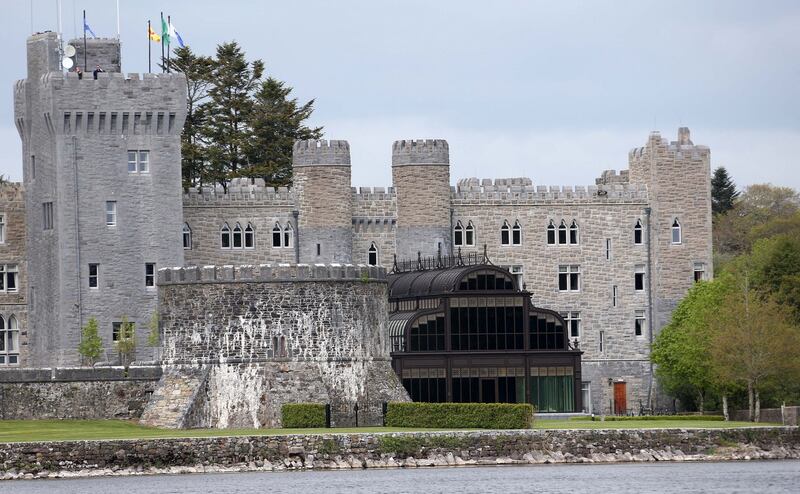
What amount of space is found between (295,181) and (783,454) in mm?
29878

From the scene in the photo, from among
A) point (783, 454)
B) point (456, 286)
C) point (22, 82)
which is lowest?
point (783, 454)

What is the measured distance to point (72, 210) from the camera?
88625 millimetres

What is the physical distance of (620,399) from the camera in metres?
96.6

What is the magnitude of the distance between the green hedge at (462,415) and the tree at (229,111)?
33273mm

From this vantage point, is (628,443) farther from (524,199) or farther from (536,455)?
(524,199)

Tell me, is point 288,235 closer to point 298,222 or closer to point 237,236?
point 298,222

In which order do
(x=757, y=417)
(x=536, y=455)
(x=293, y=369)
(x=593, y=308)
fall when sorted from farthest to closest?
(x=593, y=308)
(x=757, y=417)
(x=293, y=369)
(x=536, y=455)

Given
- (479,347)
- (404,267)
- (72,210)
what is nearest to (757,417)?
(479,347)

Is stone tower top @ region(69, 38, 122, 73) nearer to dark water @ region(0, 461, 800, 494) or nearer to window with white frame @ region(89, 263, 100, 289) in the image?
window with white frame @ region(89, 263, 100, 289)

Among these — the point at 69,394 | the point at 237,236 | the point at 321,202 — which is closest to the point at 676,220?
the point at 321,202

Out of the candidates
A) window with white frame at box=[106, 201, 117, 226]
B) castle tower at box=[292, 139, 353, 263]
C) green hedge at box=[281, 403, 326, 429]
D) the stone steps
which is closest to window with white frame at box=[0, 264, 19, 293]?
window with white frame at box=[106, 201, 117, 226]

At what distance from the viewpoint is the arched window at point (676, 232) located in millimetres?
97500

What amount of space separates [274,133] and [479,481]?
1768 inches

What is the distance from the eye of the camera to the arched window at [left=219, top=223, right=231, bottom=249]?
94.8m
